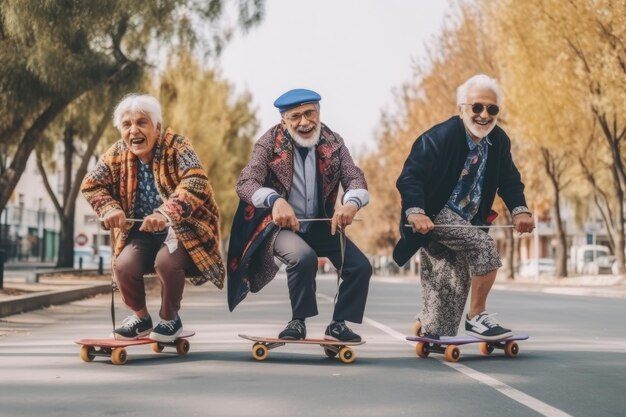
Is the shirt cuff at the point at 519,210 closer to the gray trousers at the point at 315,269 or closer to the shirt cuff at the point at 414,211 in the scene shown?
the shirt cuff at the point at 414,211

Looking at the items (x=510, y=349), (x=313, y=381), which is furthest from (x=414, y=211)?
(x=313, y=381)

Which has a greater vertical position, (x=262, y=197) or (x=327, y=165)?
(x=327, y=165)

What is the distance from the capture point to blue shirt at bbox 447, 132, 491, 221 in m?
8.01

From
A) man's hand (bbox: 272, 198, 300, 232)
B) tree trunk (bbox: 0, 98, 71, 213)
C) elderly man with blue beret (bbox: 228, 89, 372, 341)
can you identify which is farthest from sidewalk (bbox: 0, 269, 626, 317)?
man's hand (bbox: 272, 198, 300, 232)

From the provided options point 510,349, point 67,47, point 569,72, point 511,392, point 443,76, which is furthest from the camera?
point 443,76

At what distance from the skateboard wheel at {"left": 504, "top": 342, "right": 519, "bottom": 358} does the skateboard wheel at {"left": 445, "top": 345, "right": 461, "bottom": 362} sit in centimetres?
53

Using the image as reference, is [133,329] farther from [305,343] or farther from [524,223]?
[524,223]

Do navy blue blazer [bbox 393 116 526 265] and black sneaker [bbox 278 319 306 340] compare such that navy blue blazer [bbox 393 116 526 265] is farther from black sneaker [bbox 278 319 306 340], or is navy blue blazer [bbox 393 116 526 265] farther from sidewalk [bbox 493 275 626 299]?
sidewalk [bbox 493 275 626 299]

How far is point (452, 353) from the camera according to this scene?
7707 mm

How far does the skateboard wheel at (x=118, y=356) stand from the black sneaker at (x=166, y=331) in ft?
1.07

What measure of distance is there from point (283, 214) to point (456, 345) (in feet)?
4.89

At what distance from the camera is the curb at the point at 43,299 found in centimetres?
1523

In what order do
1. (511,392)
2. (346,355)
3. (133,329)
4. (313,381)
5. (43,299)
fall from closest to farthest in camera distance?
(511,392) → (313,381) → (346,355) → (133,329) → (43,299)

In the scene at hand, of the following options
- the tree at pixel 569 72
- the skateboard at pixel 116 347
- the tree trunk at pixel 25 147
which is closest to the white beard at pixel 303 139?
the skateboard at pixel 116 347
